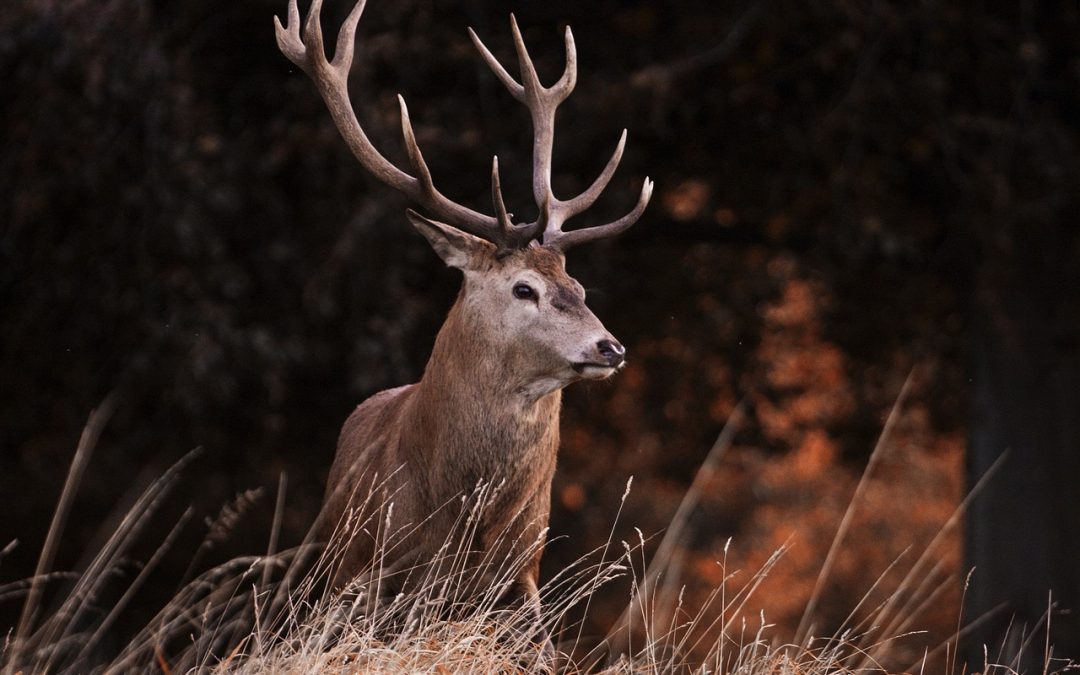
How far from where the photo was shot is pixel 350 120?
15.9 feet

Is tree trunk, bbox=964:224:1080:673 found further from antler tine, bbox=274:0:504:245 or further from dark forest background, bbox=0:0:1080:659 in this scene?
antler tine, bbox=274:0:504:245

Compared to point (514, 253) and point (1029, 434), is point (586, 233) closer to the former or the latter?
point (514, 253)

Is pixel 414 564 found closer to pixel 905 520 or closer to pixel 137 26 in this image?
pixel 137 26

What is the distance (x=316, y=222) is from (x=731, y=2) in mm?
2264

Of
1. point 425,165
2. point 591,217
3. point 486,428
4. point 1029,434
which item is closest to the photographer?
point 486,428

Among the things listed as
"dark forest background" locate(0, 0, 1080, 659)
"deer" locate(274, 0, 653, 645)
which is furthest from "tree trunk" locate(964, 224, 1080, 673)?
"deer" locate(274, 0, 653, 645)

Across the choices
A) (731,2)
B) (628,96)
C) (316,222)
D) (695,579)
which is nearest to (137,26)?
(316,222)

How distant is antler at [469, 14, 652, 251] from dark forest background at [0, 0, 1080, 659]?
1.61m

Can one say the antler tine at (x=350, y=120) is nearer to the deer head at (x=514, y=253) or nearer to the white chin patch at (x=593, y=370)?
the deer head at (x=514, y=253)

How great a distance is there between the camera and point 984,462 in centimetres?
805

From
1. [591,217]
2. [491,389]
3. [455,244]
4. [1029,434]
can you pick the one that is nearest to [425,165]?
[455,244]

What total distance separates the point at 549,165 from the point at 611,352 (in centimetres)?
99

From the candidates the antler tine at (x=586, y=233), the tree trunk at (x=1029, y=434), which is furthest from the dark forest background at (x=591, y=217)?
the antler tine at (x=586, y=233)

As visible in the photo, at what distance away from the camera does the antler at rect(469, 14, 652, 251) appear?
4773 millimetres
